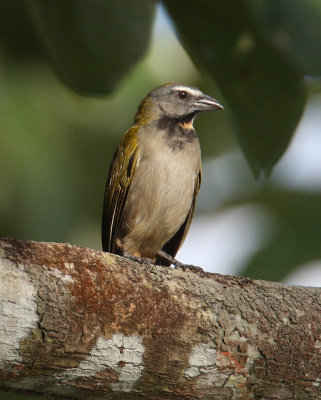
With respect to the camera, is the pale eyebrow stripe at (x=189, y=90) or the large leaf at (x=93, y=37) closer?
the large leaf at (x=93, y=37)

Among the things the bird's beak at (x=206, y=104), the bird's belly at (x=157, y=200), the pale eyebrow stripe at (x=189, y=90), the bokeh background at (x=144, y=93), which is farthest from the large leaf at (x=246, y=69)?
the pale eyebrow stripe at (x=189, y=90)

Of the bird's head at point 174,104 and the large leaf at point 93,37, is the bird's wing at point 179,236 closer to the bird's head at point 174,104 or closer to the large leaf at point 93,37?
the bird's head at point 174,104

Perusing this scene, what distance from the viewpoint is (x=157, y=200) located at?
18.0 ft

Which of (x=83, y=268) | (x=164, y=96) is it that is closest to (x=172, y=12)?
(x=83, y=268)

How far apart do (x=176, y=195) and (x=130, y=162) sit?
395 mm

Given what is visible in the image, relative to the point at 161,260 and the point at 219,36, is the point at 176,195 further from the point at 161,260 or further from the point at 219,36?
the point at 219,36

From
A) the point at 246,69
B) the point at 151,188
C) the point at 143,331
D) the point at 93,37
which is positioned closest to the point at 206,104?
the point at 151,188

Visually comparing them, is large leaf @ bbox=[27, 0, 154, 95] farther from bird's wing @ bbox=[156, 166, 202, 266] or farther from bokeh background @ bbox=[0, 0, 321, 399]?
bird's wing @ bbox=[156, 166, 202, 266]

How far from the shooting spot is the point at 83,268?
10.1ft

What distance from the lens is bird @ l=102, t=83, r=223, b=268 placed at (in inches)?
216

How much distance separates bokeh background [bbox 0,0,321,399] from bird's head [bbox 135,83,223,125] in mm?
106

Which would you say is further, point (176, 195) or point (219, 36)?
point (176, 195)

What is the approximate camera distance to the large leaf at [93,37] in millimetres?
4000

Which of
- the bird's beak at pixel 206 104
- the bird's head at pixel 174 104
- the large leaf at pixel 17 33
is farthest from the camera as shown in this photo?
the bird's head at pixel 174 104
